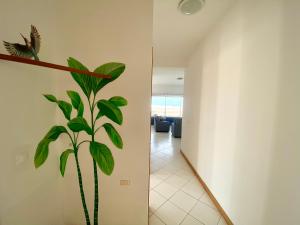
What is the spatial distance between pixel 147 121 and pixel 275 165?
4.00ft

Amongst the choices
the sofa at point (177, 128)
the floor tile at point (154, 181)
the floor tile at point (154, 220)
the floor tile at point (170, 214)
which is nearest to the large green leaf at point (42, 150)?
Result: the floor tile at point (154, 220)

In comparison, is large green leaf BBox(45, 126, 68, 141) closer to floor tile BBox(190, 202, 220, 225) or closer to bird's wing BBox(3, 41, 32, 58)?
bird's wing BBox(3, 41, 32, 58)

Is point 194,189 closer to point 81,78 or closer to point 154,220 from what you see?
point 154,220

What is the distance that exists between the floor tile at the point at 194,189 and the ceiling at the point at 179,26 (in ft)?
9.62

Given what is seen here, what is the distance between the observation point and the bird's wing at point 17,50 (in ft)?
2.82

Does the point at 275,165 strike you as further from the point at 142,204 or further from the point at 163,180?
the point at 163,180

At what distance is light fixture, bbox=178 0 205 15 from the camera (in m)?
1.61

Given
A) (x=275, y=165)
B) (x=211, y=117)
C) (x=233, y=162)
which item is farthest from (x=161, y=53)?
(x=275, y=165)

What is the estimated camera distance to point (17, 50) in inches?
35.5

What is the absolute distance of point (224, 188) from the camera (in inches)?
71.1

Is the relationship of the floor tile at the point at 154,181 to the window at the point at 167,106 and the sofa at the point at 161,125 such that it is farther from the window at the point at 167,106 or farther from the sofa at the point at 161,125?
the window at the point at 167,106

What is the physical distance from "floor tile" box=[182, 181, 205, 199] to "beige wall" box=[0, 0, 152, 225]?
3.64ft

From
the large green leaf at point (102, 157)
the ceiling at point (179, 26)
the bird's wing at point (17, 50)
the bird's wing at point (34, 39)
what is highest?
the ceiling at point (179, 26)

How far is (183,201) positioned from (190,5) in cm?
287
